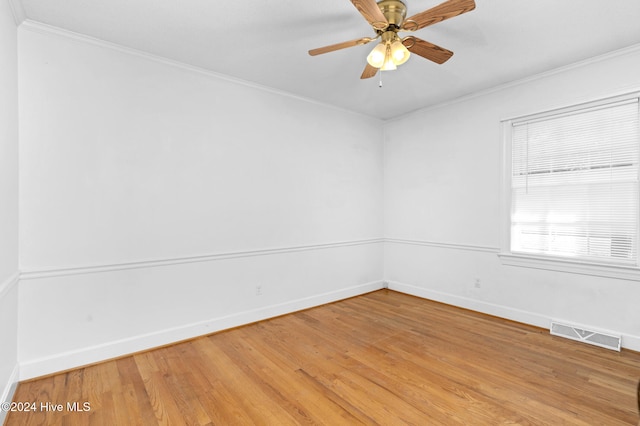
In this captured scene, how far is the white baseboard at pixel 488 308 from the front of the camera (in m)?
2.88

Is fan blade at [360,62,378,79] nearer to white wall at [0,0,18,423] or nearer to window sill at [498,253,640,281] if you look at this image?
white wall at [0,0,18,423]

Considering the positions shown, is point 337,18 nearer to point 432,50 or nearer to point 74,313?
point 432,50

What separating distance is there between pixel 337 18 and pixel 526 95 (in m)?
2.45

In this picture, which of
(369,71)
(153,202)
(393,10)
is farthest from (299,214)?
(393,10)

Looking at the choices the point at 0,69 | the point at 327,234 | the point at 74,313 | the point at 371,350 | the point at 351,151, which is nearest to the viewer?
the point at 0,69

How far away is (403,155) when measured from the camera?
4.78m

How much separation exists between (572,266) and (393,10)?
3.02 meters

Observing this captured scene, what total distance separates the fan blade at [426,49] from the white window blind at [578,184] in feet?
5.99

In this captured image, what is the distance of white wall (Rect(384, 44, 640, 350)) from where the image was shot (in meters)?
3.00

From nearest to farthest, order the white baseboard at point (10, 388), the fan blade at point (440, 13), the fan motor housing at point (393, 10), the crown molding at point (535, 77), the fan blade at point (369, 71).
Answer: the fan blade at point (440, 13)
the white baseboard at point (10, 388)
the fan motor housing at point (393, 10)
the fan blade at point (369, 71)
the crown molding at point (535, 77)

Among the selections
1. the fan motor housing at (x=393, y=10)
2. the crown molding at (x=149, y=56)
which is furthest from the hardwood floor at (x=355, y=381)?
the crown molding at (x=149, y=56)

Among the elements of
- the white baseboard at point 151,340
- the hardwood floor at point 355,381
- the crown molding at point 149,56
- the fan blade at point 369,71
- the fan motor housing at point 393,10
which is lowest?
the hardwood floor at point 355,381

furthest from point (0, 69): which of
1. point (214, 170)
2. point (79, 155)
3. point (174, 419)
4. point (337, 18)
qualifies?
point (174, 419)

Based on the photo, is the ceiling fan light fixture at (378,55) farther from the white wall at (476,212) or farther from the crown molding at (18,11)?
the crown molding at (18,11)
